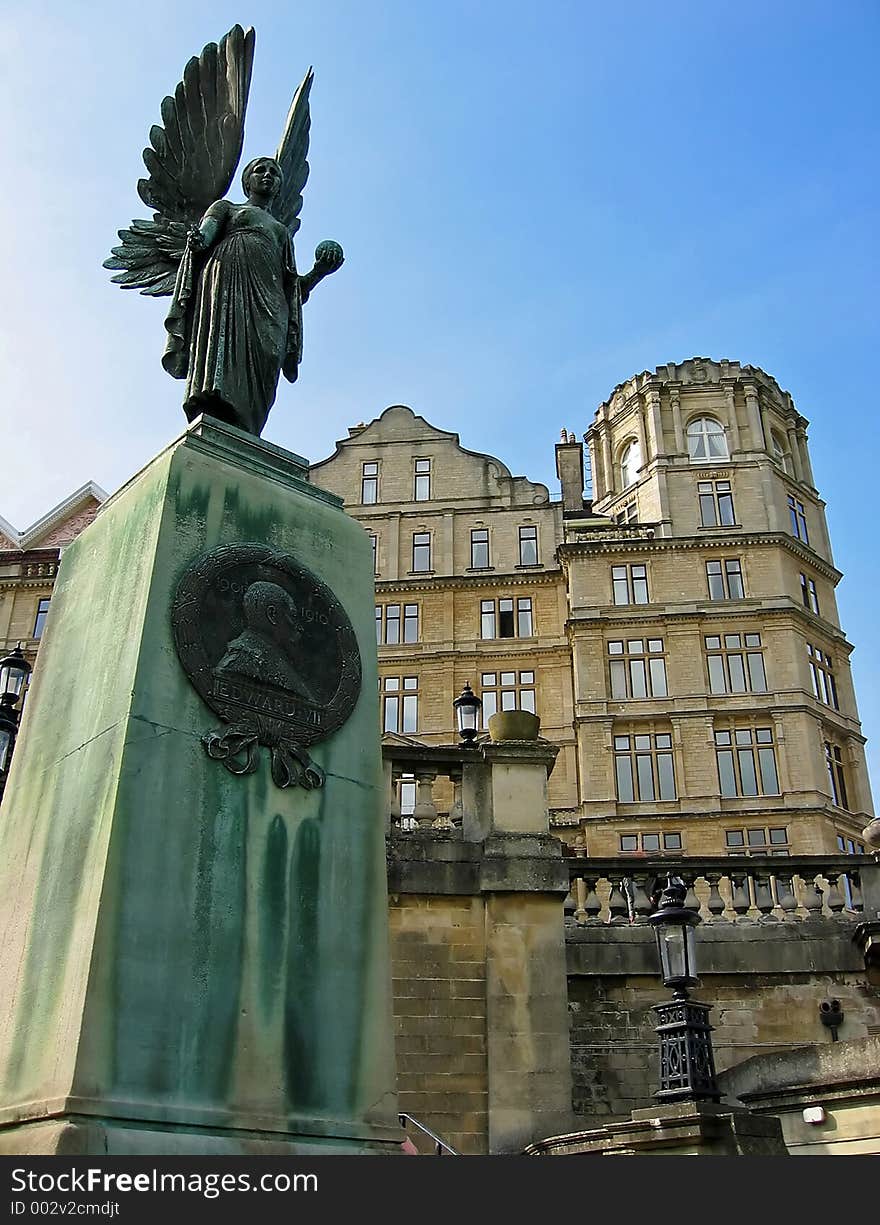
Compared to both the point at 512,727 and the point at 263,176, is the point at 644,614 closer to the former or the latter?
the point at 512,727

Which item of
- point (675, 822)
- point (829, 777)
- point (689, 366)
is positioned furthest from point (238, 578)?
point (689, 366)

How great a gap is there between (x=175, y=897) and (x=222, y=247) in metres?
4.54

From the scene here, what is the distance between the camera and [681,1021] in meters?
9.20

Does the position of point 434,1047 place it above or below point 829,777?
below

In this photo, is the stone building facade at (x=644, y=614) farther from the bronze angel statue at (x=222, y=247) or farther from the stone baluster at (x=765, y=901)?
the bronze angel statue at (x=222, y=247)

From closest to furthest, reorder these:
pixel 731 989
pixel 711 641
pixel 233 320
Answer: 1. pixel 233 320
2. pixel 731 989
3. pixel 711 641

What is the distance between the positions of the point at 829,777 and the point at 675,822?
18.7ft

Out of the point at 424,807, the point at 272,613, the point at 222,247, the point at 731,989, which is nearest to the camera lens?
the point at 272,613

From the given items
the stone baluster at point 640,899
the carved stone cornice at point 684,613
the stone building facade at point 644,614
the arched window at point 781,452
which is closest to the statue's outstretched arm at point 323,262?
the stone baluster at point 640,899

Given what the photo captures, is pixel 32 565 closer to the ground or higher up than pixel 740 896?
higher up

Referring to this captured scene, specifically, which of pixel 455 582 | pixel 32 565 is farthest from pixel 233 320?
pixel 32 565

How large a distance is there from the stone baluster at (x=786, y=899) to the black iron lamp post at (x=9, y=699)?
8.29 metres

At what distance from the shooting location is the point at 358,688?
6.70 metres

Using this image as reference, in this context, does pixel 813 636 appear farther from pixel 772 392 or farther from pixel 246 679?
pixel 246 679
